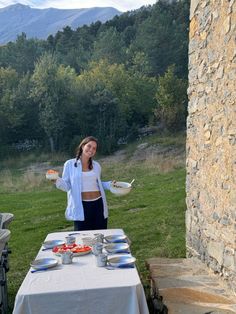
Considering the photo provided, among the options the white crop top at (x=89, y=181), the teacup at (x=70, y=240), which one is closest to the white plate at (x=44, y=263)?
the teacup at (x=70, y=240)

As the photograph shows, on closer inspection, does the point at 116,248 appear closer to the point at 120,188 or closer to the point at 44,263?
the point at 44,263

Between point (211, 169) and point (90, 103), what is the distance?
67.5 ft

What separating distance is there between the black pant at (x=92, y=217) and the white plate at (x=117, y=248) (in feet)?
3.68

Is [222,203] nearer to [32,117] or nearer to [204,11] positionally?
[204,11]

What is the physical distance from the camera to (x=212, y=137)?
4262mm

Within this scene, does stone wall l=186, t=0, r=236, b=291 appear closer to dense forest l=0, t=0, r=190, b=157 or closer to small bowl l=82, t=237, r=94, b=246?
small bowl l=82, t=237, r=94, b=246

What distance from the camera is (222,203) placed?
402 centimetres

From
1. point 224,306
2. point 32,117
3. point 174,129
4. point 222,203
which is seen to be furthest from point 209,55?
point 32,117

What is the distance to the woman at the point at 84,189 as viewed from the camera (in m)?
4.89

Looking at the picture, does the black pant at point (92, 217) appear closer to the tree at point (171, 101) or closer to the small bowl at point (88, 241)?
the small bowl at point (88, 241)

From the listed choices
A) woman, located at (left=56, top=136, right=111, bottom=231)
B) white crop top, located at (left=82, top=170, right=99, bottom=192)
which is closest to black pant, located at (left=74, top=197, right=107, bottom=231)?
woman, located at (left=56, top=136, right=111, bottom=231)

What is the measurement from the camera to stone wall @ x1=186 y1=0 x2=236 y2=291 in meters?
3.80

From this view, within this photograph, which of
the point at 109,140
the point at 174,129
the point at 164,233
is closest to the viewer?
the point at 164,233

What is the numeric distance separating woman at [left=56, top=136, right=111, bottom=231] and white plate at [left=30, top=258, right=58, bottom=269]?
55.0 inches
